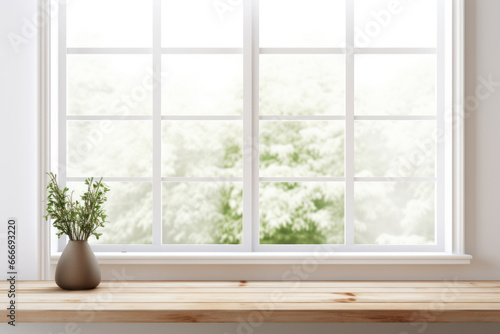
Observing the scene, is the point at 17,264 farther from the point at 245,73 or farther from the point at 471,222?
the point at 471,222

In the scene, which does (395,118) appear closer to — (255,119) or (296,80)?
(296,80)

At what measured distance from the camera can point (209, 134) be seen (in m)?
2.48

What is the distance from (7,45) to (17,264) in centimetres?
104

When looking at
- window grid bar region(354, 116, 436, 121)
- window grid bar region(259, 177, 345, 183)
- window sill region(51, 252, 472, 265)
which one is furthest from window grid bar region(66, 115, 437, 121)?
window sill region(51, 252, 472, 265)

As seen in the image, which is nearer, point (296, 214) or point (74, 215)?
A: point (74, 215)

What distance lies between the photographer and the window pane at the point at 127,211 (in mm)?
2482

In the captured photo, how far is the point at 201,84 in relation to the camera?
2.50 metres

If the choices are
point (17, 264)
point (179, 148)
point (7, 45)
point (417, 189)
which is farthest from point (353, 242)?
point (7, 45)

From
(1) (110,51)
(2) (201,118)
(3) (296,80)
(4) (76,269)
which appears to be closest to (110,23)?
(1) (110,51)

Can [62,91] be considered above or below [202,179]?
above

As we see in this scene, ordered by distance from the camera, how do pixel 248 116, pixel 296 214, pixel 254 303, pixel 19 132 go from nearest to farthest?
1. pixel 254 303
2. pixel 19 132
3. pixel 248 116
4. pixel 296 214

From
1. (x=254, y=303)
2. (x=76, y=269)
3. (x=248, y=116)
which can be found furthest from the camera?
(x=248, y=116)

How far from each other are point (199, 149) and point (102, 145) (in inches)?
19.4

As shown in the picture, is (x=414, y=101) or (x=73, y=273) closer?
(x=73, y=273)
